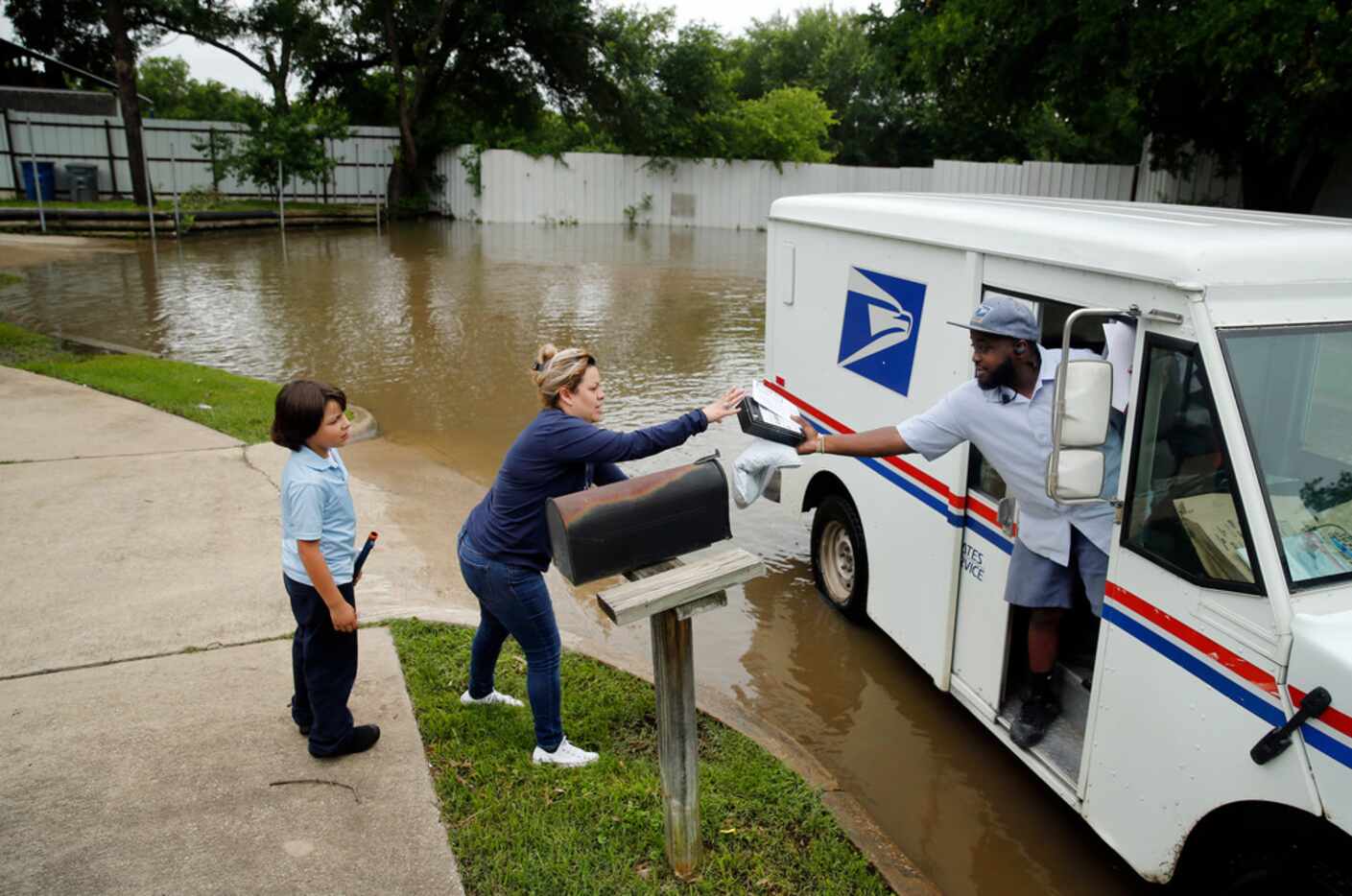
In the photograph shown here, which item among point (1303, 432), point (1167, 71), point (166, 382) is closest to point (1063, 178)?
point (1167, 71)

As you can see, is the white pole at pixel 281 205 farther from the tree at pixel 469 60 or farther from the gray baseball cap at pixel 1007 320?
the gray baseball cap at pixel 1007 320

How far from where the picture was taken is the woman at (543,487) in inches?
155

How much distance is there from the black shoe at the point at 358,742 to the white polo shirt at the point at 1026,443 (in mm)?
2607

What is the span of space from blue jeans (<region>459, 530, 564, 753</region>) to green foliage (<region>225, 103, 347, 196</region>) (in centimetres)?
2792

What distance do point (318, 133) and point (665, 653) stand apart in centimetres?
3065

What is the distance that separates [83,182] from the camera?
2869 centimetres

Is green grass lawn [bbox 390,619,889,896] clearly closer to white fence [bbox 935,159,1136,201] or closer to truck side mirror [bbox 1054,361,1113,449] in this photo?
truck side mirror [bbox 1054,361,1113,449]

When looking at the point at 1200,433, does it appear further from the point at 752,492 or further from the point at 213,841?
the point at 213,841

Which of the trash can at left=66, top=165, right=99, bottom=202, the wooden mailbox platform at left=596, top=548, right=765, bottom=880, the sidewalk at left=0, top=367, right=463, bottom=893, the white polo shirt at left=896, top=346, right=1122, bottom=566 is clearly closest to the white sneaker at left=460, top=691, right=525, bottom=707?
the sidewalk at left=0, top=367, right=463, bottom=893

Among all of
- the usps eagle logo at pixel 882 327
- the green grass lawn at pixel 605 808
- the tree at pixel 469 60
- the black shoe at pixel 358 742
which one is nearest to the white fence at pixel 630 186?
the tree at pixel 469 60

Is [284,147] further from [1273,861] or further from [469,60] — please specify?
[1273,861]

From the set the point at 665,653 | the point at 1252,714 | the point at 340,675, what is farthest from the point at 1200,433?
the point at 340,675

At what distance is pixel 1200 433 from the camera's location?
11.2 feet

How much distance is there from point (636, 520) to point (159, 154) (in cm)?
3250
